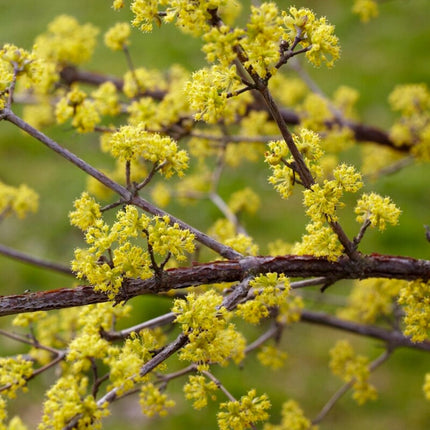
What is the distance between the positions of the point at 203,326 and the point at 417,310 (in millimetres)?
981

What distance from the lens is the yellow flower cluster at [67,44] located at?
423cm

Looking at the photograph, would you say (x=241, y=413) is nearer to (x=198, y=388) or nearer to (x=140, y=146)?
(x=198, y=388)

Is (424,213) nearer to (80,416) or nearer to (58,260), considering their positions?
(58,260)

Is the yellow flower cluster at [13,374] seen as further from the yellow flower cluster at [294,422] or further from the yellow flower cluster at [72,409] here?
the yellow flower cluster at [294,422]

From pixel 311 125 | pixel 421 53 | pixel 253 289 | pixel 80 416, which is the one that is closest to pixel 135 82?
pixel 311 125

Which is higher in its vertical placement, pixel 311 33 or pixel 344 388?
pixel 311 33

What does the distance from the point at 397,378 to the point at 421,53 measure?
424cm

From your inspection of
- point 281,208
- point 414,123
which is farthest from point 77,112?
point 281,208

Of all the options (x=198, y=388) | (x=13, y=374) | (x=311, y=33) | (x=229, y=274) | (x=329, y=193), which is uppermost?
(x=311, y=33)

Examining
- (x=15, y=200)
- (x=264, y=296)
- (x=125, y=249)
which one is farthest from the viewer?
(x=15, y=200)

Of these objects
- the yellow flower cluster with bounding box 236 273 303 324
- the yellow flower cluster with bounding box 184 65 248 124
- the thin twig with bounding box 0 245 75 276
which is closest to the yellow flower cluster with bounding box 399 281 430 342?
the yellow flower cluster with bounding box 236 273 303 324

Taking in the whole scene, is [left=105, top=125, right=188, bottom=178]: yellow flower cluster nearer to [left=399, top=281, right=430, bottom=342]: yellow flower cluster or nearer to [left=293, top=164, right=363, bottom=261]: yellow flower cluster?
[left=293, top=164, right=363, bottom=261]: yellow flower cluster

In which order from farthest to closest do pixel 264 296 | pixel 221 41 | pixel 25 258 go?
pixel 25 258 → pixel 264 296 → pixel 221 41

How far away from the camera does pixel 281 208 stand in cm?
625
